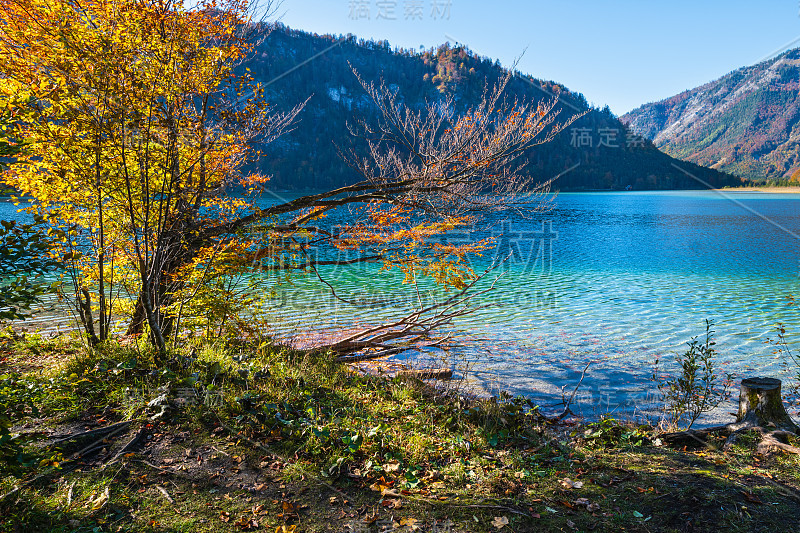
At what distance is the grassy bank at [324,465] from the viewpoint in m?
3.19

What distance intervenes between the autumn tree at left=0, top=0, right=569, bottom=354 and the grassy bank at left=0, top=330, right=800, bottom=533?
1208 mm

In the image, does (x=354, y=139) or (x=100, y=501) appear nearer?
(x=100, y=501)

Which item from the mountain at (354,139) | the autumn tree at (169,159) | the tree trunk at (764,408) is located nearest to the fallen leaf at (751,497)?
the tree trunk at (764,408)

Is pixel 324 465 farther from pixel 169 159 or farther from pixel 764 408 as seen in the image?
pixel 764 408

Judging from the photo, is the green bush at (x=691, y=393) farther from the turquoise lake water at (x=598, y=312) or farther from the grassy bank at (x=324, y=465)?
the grassy bank at (x=324, y=465)

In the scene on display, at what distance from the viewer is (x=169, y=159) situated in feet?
21.1

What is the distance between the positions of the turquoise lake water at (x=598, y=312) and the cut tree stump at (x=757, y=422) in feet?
8.15

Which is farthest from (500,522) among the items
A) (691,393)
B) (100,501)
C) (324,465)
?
(691,393)

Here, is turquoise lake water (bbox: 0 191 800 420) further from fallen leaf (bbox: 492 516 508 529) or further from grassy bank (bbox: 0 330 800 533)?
fallen leaf (bbox: 492 516 508 529)

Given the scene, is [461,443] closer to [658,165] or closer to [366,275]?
[366,275]

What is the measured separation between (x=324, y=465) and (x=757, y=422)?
16.3 feet

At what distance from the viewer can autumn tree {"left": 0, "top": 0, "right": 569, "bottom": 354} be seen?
5.41 metres

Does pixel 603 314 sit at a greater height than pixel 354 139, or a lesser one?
lesser

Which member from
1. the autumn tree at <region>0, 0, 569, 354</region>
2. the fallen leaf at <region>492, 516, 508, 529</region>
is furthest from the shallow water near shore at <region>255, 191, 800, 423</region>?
the fallen leaf at <region>492, 516, 508, 529</region>
